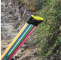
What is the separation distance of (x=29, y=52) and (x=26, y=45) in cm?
18

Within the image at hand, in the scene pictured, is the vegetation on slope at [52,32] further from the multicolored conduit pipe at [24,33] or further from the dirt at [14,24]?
the multicolored conduit pipe at [24,33]

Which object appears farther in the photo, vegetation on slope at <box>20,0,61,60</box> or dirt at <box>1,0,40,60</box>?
dirt at <box>1,0,40,60</box>

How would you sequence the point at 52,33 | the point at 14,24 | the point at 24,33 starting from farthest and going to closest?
the point at 14,24 → the point at 52,33 → the point at 24,33

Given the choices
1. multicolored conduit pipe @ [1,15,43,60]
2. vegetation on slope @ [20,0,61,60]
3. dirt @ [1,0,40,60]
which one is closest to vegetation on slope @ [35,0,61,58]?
vegetation on slope @ [20,0,61,60]

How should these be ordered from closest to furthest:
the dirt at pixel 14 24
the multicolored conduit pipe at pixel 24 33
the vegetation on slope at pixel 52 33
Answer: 1. the multicolored conduit pipe at pixel 24 33
2. the vegetation on slope at pixel 52 33
3. the dirt at pixel 14 24

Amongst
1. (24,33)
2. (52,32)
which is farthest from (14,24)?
(24,33)

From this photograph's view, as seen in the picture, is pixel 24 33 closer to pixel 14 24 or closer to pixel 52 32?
pixel 52 32

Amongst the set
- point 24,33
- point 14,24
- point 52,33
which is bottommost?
point 14,24

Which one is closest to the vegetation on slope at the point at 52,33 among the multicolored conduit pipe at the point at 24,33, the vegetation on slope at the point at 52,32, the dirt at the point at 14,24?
the vegetation on slope at the point at 52,32

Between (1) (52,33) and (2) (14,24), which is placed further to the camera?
(2) (14,24)

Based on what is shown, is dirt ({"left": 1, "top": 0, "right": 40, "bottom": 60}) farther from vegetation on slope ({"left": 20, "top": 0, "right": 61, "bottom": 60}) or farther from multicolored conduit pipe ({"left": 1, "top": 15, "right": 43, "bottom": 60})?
multicolored conduit pipe ({"left": 1, "top": 15, "right": 43, "bottom": 60})

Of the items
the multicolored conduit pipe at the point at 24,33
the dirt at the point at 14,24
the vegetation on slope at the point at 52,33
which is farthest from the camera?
the dirt at the point at 14,24

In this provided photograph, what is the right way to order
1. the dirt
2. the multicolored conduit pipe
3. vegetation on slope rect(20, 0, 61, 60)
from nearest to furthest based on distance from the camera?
the multicolored conduit pipe
vegetation on slope rect(20, 0, 61, 60)
the dirt

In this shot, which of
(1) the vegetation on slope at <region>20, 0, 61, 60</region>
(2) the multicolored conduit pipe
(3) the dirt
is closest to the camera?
(2) the multicolored conduit pipe
